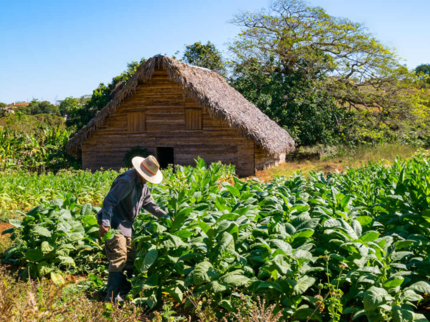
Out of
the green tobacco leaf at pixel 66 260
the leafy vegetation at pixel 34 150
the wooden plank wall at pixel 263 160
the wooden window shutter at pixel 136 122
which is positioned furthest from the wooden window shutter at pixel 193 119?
the green tobacco leaf at pixel 66 260

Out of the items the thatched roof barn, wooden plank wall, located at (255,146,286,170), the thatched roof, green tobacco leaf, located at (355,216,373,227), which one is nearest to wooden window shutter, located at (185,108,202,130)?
the thatched roof barn

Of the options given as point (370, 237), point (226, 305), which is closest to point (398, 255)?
point (370, 237)

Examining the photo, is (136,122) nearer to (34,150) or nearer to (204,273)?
(34,150)

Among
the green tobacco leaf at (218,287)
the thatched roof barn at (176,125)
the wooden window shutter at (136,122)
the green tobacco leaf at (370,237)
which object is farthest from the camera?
the wooden window shutter at (136,122)

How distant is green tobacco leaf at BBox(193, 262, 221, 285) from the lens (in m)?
3.41

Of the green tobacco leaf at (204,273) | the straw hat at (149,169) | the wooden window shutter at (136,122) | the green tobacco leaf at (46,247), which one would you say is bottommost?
the green tobacco leaf at (46,247)

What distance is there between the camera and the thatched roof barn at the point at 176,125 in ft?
48.4

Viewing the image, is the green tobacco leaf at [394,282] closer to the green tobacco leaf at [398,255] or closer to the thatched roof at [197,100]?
the green tobacco leaf at [398,255]

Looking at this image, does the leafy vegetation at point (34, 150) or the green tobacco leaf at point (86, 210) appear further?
the leafy vegetation at point (34, 150)

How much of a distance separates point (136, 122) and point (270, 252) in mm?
13734

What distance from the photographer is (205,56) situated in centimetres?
2781

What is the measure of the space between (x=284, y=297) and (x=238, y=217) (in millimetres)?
985

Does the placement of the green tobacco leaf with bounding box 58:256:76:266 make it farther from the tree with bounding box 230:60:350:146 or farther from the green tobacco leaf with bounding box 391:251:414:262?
the tree with bounding box 230:60:350:146

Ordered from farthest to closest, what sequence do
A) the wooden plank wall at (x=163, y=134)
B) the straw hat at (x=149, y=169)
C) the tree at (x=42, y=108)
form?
the tree at (x=42, y=108) → the wooden plank wall at (x=163, y=134) → the straw hat at (x=149, y=169)
